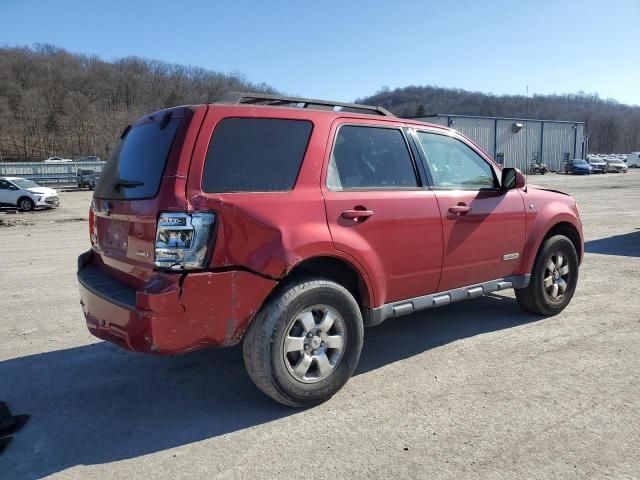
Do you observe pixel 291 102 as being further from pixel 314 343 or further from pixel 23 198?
pixel 23 198

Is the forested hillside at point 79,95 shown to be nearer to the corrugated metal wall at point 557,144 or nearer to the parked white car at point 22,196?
the corrugated metal wall at point 557,144

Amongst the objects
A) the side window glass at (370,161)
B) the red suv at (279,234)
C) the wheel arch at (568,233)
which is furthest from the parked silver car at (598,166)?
the side window glass at (370,161)

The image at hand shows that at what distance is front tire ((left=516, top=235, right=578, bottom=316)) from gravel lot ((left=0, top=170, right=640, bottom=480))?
0.56 feet

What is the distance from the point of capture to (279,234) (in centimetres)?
335

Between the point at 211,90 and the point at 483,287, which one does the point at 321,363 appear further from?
the point at 211,90

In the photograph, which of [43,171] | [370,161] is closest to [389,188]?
[370,161]

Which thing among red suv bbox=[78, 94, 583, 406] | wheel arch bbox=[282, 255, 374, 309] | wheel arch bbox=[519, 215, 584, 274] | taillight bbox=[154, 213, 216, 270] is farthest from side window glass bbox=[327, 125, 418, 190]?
wheel arch bbox=[519, 215, 584, 274]

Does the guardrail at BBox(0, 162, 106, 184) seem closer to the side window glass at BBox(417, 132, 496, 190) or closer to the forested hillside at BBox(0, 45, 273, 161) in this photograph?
the forested hillside at BBox(0, 45, 273, 161)

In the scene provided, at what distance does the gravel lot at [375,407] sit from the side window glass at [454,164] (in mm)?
1480

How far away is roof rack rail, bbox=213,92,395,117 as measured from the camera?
12.5 ft

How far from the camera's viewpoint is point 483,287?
4.82 metres

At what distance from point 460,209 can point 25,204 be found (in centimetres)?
2366

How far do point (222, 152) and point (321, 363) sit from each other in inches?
62.8

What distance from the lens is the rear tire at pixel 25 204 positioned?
75.8ft
